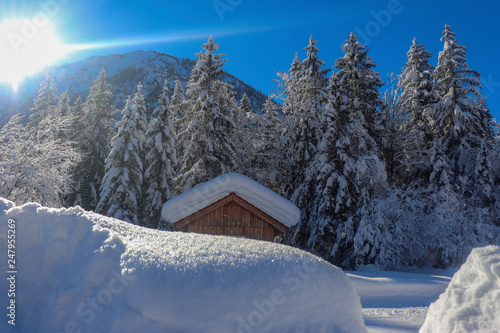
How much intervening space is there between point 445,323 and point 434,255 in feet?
58.2

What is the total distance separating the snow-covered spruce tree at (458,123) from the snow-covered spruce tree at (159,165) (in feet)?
59.2

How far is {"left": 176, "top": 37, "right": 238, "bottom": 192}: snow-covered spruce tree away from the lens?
1972 centimetres

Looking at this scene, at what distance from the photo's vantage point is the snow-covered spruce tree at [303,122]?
2067cm

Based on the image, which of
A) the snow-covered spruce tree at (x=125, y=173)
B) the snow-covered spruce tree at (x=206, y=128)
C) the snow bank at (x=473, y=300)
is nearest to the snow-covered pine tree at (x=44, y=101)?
the snow-covered spruce tree at (x=125, y=173)

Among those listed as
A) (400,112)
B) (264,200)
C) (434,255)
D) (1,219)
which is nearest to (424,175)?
(400,112)

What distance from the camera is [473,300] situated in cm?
182

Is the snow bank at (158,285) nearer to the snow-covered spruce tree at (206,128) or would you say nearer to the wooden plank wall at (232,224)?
the wooden plank wall at (232,224)

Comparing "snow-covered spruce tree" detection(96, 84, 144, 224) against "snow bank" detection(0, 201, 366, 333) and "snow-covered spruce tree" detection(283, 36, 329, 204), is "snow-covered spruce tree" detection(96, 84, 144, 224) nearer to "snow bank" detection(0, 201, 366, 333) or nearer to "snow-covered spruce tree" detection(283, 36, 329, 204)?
"snow-covered spruce tree" detection(283, 36, 329, 204)

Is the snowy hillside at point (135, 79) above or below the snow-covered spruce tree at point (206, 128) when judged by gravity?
above

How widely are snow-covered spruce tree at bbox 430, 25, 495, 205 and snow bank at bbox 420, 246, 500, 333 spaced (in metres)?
19.0

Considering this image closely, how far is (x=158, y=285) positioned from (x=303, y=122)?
19416 mm

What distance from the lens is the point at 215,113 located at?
20.5 metres

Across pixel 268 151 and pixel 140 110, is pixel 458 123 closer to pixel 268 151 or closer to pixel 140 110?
pixel 268 151

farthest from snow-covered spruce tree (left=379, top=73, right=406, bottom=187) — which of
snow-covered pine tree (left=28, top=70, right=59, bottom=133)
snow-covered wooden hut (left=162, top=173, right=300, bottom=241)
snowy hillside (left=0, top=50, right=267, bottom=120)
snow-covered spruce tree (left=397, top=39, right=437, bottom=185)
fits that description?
snowy hillside (left=0, top=50, right=267, bottom=120)
